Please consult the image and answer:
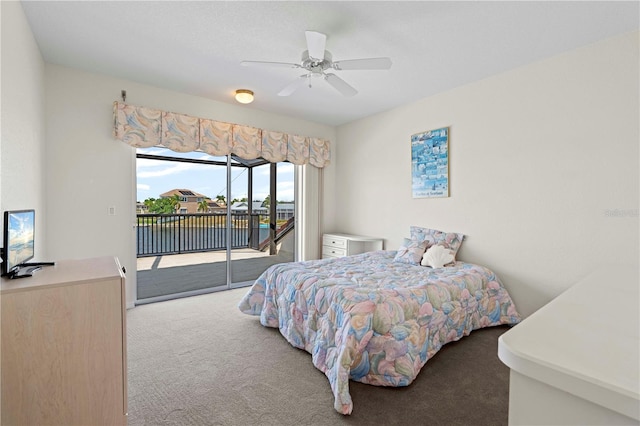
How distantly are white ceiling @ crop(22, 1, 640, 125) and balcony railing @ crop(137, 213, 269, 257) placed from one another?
2375 millimetres

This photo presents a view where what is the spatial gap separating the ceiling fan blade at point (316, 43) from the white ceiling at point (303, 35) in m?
0.25

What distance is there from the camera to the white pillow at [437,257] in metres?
3.26

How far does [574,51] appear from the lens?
2.76m

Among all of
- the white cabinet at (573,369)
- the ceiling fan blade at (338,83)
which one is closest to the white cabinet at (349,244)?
the ceiling fan blade at (338,83)

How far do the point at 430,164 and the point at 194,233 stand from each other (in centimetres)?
434

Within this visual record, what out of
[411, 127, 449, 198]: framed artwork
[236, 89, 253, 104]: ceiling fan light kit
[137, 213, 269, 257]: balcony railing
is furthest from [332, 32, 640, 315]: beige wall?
[137, 213, 269, 257]: balcony railing

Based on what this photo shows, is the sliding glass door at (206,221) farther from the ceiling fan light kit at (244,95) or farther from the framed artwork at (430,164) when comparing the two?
the framed artwork at (430,164)

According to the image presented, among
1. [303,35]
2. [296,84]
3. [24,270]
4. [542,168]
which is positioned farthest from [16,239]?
[542,168]

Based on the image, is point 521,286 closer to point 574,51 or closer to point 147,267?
point 574,51

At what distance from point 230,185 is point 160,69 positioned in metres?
1.65

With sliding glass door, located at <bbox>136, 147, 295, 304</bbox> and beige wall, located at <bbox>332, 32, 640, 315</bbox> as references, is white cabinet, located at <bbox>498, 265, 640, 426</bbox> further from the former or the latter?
sliding glass door, located at <bbox>136, 147, 295, 304</bbox>

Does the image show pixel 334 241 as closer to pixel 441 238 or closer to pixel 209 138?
pixel 441 238

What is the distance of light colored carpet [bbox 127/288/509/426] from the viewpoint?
178 cm

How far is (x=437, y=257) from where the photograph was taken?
3287 mm
